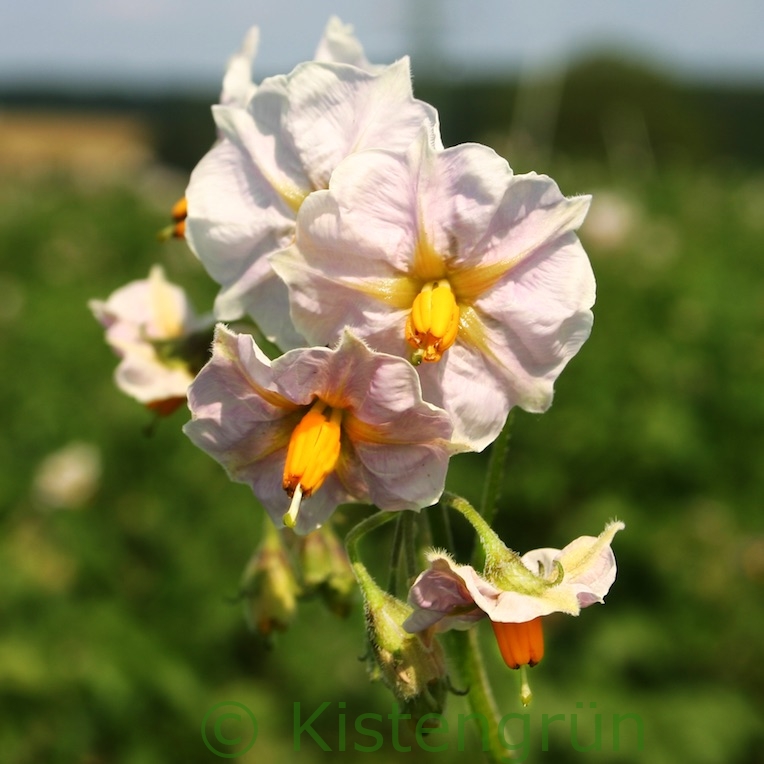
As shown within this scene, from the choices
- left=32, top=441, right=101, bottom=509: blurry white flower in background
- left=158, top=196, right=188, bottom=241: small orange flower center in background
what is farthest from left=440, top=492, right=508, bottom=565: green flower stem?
left=32, top=441, right=101, bottom=509: blurry white flower in background

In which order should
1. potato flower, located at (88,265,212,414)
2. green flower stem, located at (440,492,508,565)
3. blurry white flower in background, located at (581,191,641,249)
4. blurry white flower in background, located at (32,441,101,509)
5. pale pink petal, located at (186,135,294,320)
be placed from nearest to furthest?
green flower stem, located at (440,492,508,565), pale pink petal, located at (186,135,294,320), potato flower, located at (88,265,212,414), blurry white flower in background, located at (32,441,101,509), blurry white flower in background, located at (581,191,641,249)

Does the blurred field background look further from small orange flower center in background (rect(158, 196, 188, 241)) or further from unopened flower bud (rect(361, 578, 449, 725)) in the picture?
small orange flower center in background (rect(158, 196, 188, 241))

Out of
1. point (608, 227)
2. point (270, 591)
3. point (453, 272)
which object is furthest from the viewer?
point (608, 227)

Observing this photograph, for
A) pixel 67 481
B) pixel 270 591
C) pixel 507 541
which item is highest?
pixel 270 591

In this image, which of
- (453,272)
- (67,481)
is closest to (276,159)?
(453,272)

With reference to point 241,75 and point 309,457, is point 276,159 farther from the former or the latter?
point 309,457

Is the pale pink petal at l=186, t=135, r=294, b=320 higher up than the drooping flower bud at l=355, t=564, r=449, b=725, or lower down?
higher up
